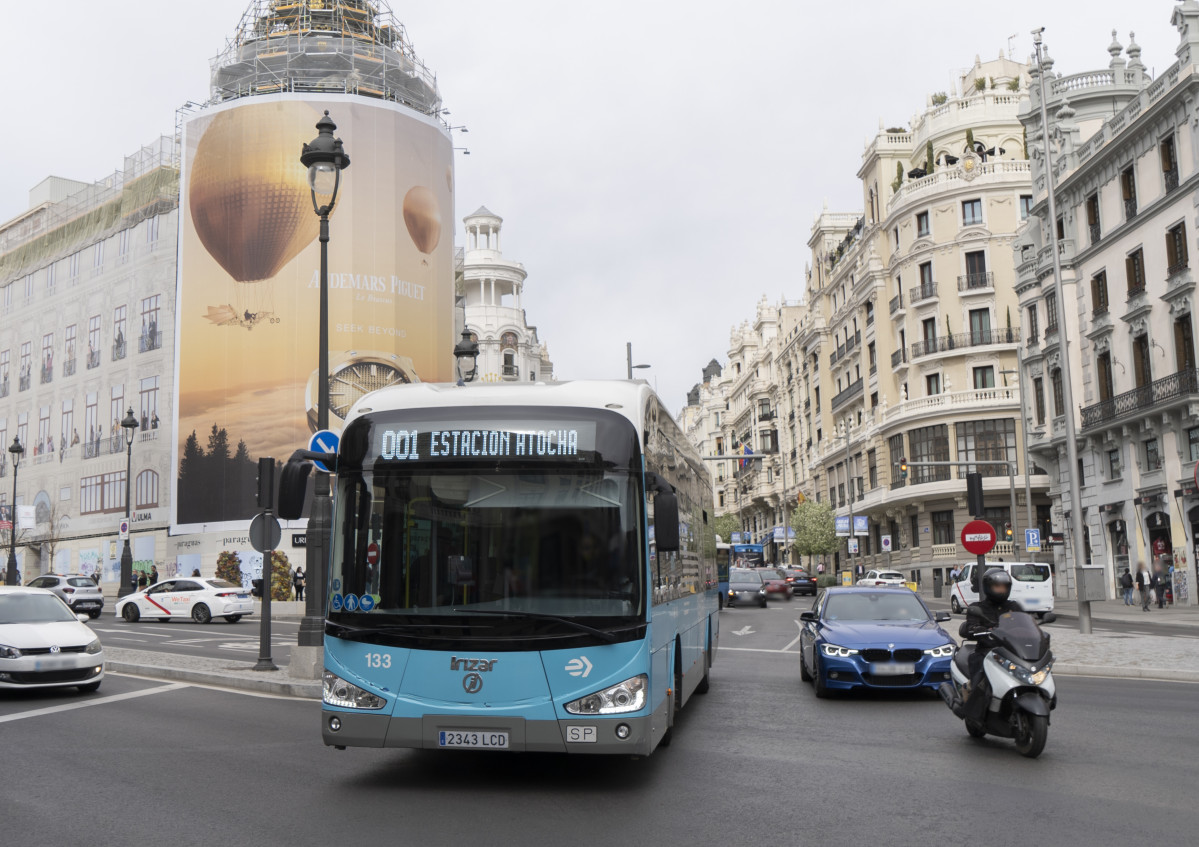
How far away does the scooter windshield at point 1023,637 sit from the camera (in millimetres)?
9430

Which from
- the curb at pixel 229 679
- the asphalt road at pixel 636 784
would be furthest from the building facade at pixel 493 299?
the asphalt road at pixel 636 784

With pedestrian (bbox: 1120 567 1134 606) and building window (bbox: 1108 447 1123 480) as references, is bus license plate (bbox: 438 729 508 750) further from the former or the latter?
building window (bbox: 1108 447 1123 480)

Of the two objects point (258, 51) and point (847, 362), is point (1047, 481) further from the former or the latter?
point (258, 51)

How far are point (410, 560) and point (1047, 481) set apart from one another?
181 ft

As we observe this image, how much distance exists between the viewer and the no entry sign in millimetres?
20656

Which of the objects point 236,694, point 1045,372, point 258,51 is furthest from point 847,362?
point 236,694

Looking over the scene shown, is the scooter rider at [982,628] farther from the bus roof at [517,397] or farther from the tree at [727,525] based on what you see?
the tree at [727,525]

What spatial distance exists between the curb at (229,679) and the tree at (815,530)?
192ft

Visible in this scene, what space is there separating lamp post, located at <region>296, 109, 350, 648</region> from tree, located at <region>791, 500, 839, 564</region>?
59.4 metres

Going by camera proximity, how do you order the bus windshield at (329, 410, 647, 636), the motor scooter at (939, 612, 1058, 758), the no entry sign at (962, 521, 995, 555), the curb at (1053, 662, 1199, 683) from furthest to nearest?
the no entry sign at (962, 521, 995, 555), the curb at (1053, 662, 1199, 683), the motor scooter at (939, 612, 1058, 758), the bus windshield at (329, 410, 647, 636)

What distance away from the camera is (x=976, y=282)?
61.2m

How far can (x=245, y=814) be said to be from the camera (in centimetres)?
745

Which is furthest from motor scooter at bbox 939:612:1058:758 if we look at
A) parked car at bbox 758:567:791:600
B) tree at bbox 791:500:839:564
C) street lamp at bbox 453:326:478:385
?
tree at bbox 791:500:839:564

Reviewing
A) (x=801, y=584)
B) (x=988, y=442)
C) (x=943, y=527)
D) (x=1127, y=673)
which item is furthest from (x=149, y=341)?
(x=1127, y=673)
